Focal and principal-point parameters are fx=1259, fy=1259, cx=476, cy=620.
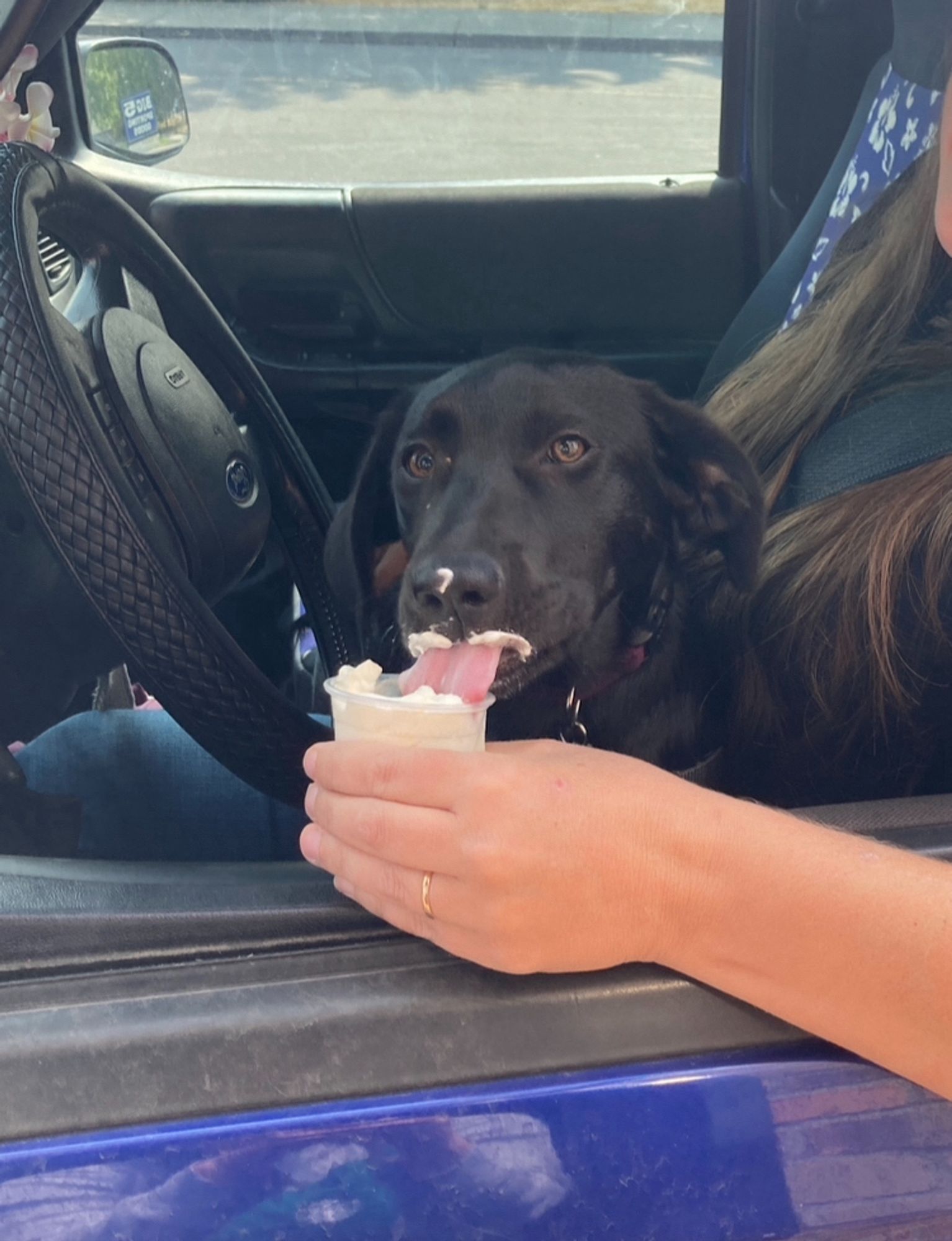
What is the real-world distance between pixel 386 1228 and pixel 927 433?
943mm

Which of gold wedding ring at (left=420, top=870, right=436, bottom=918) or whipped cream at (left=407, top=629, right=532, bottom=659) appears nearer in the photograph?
gold wedding ring at (left=420, top=870, right=436, bottom=918)

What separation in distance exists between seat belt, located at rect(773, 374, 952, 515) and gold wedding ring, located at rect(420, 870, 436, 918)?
738 mm

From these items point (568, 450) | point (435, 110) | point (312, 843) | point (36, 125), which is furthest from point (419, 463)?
point (435, 110)

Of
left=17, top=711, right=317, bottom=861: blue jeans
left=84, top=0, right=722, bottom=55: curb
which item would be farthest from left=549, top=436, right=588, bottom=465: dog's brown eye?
left=84, top=0, right=722, bottom=55: curb

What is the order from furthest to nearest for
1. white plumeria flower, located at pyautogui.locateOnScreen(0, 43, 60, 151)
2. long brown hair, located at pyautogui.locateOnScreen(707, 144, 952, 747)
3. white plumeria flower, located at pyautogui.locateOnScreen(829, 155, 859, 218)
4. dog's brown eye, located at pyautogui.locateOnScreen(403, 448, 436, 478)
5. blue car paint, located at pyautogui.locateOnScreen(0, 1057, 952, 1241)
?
white plumeria flower, located at pyautogui.locateOnScreen(829, 155, 859, 218) < dog's brown eye, located at pyautogui.locateOnScreen(403, 448, 436, 478) < white plumeria flower, located at pyautogui.locateOnScreen(0, 43, 60, 151) < long brown hair, located at pyautogui.locateOnScreen(707, 144, 952, 747) < blue car paint, located at pyautogui.locateOnScreen(0, 1057, 952, 1241)

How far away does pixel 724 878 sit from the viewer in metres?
0.85

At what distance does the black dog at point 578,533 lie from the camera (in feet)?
4.91

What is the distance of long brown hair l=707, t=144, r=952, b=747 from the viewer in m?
1.23

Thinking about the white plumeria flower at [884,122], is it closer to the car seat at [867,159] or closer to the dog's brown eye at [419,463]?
the car seat at [867,159]

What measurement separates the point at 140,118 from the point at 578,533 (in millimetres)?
1827

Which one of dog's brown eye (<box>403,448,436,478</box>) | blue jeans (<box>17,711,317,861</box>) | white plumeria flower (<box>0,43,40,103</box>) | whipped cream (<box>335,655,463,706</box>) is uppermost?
white plumeria flower (<box>0,43,40,103</box>)

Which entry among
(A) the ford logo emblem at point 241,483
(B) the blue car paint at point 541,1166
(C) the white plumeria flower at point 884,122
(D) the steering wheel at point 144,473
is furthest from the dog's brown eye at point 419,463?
(B) the blue car paint at point 541,1166

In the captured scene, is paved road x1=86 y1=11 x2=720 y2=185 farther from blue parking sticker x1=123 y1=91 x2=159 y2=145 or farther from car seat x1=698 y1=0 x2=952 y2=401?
car seat x1=698 y1=0 x2=952 y2=401

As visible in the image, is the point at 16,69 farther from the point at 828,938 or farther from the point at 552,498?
the point at 828,938
